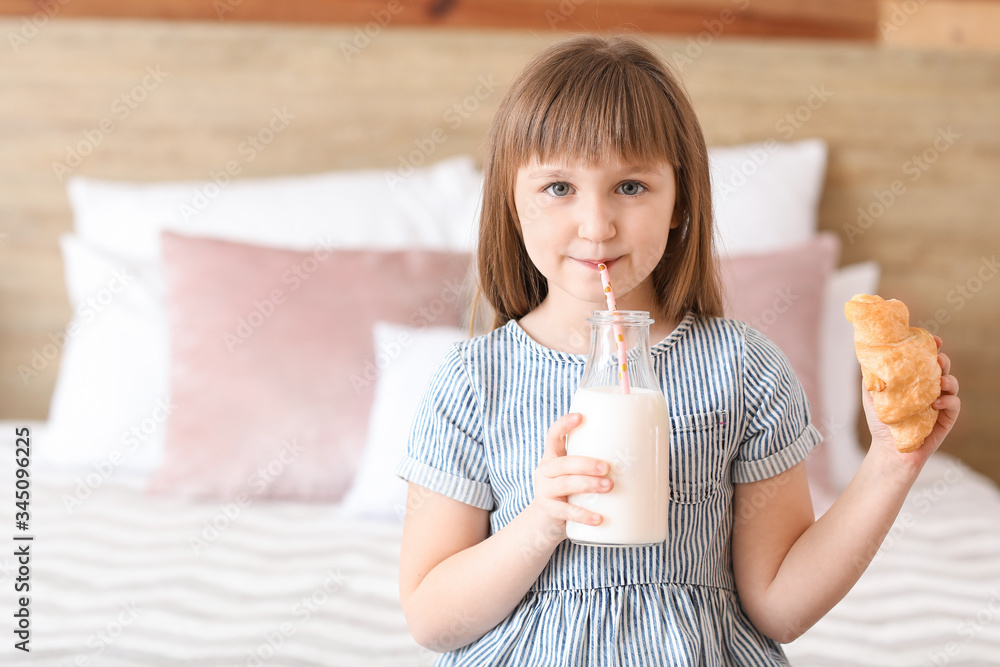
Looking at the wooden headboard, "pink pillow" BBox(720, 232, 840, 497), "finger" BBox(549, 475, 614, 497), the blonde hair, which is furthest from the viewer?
the wooden headboard

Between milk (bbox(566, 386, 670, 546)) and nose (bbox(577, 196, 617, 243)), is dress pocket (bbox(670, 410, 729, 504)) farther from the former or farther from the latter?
nose (bbox(577, 196, 617, 243))

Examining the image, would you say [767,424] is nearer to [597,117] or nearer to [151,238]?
[597,117]

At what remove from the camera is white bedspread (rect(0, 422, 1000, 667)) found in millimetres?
1240

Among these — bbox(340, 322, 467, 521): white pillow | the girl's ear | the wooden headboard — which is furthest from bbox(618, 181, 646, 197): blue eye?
the wooden headboard

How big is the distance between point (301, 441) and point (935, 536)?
3.92 ft

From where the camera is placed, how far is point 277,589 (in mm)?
1424

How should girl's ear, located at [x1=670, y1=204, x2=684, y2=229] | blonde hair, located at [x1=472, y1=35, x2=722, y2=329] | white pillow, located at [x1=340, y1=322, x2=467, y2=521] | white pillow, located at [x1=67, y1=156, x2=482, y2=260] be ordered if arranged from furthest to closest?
white pillow, located at [x1=67, y1=156, x2=482, y2=260] < white pillow, located at [x1=340, y1=322, x2=467, y2=521] < girl's ear, located at [x1=670, y1=204, x2=684, y2=229] < blonde hair, located at [x1=472, y1=35, x2=722, y2=329]

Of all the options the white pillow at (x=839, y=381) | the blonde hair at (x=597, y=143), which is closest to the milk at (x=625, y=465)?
the blonde hair at (x=597, y=143)

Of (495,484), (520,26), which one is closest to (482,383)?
(495,484)

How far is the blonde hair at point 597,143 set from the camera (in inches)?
34.7

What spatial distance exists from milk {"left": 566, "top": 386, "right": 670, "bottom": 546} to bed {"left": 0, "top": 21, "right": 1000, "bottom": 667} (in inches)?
13.7

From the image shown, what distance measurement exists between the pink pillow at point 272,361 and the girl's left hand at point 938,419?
1.14m

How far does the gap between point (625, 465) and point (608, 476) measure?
2 cm

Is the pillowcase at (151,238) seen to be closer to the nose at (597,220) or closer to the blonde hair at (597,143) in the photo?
the blonde hair at (597,143)
